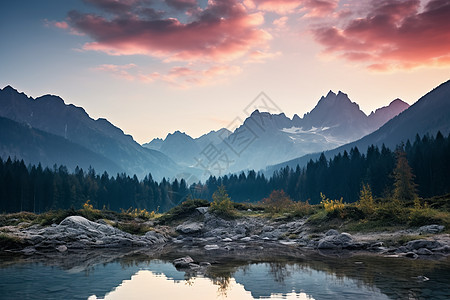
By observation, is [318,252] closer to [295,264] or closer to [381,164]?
[295,264]

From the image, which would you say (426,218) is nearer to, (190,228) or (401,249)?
(401,249)

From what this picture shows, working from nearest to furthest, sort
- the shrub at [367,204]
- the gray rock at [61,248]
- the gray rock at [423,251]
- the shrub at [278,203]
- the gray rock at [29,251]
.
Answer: the gray rock at [423,251]
the gray rock at [29,251]
the gray rock at [61,248]
the shrub at [367,204]
the shrub at [278,203]

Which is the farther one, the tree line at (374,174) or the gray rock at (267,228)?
the tree line at (374,174)

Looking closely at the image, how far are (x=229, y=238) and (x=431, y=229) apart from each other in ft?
58.2

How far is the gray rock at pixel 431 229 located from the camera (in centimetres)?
2498

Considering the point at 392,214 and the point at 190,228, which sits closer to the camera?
the point at 392,214

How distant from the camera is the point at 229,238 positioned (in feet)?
114

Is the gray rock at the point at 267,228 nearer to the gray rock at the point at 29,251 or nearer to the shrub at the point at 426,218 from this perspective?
the shrub at the point at 426,218

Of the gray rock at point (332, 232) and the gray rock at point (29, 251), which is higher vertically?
the gray rock at point (29, 251)

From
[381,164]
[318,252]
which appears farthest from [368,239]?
[381,164]

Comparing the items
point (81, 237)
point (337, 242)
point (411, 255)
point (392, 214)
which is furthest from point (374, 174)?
point (81, 237)

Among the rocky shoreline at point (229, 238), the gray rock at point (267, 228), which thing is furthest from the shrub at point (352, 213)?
the gray rock at point (267, 228)

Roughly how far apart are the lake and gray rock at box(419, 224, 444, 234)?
7.42 m

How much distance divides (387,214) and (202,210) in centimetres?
2137
